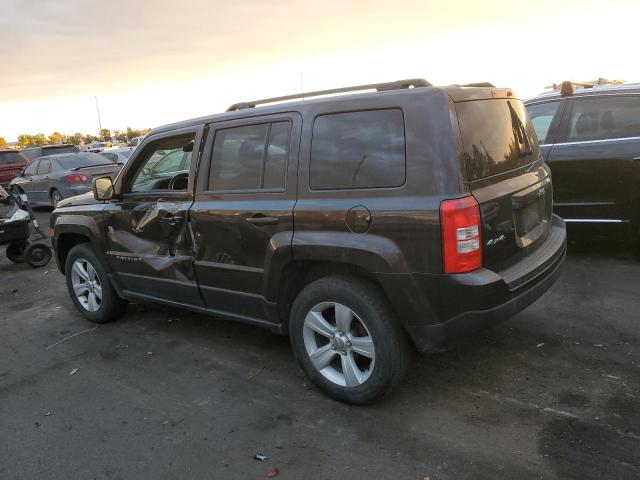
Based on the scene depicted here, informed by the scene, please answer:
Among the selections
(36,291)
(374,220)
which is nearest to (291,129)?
(374,220)

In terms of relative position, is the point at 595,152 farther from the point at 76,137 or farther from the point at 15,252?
the point at 76,137

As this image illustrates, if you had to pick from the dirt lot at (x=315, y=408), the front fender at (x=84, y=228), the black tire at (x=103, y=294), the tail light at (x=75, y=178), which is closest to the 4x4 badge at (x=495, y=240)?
the dirt lot at (x=315, y=408)

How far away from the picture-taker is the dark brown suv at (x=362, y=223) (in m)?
2.69

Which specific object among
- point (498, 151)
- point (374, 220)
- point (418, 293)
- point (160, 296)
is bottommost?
point (160, 296)

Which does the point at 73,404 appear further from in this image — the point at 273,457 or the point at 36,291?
the point at 36,291

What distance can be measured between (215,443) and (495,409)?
162 centimetres

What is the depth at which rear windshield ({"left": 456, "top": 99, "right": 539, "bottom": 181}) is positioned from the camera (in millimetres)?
2775

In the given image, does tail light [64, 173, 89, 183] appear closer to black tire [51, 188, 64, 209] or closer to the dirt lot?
black tire [51, 188, 64, 209]

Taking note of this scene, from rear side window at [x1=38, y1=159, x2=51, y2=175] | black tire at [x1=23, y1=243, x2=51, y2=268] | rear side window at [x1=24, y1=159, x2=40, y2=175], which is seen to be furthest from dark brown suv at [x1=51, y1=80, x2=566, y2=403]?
rear side window at [x1=24, y1=159, x2=40, y2=175]

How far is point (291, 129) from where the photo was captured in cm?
322

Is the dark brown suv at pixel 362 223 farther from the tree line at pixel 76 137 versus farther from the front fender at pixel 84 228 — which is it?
the tree line at pixel 76 137

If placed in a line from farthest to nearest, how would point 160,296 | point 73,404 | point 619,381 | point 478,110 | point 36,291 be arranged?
point 36,291 → point 160,296 → point 73,404 → point 619,381 → point 478,110

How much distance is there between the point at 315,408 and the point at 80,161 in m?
11.6

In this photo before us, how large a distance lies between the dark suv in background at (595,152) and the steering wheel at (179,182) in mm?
3788
